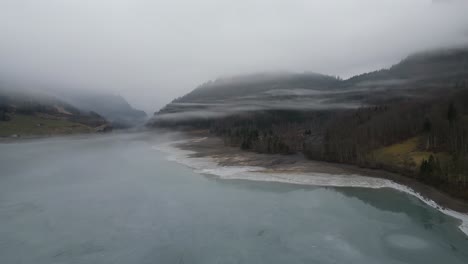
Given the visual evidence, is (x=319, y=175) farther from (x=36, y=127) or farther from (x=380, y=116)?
(x=36, y=127)

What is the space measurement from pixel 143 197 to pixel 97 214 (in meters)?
2.23

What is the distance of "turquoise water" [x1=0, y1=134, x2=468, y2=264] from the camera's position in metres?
6.51

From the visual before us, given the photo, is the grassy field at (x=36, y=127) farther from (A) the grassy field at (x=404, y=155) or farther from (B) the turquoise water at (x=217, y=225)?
(A) the grassy field at (x=404, y=155)

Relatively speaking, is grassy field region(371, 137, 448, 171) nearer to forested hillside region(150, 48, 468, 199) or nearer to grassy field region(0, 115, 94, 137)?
forested hillside region(150, 48, 468, 199)

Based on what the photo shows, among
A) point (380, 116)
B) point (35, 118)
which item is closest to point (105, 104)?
point (35, 118)

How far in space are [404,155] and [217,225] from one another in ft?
46.5

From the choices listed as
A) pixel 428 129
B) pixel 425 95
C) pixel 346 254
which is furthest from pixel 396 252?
pixel 425 95

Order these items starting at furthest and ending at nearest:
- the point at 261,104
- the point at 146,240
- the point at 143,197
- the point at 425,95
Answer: the point at 261,104, the point at 425,95, the point at 143,197, the point at 146,240

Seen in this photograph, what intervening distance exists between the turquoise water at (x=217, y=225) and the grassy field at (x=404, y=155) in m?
4.21

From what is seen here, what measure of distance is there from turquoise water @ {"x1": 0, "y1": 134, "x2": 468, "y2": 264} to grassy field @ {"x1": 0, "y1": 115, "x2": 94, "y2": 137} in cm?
3826

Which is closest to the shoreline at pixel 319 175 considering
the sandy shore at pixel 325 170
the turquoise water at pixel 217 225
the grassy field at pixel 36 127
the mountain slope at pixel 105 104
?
the sandy shore at pixel 325 170

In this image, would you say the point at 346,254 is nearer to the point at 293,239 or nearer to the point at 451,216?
the point at 293,239

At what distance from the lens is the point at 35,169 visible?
1805 cm

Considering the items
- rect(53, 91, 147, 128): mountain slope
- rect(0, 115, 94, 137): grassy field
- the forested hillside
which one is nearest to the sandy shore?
the forested hillside
